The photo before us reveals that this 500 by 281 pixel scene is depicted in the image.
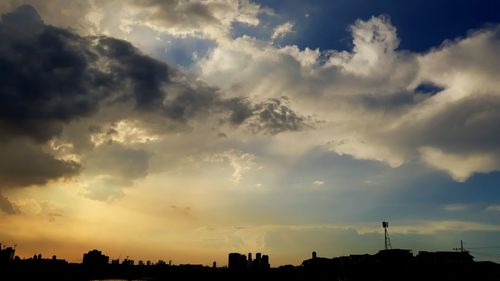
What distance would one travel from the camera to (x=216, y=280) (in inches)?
7633

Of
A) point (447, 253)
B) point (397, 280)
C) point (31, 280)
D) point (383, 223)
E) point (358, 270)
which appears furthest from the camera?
point (31, 280)

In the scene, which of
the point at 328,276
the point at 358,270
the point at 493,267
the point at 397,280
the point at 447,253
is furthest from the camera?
the point at 328,276

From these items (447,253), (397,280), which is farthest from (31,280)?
(447,253)

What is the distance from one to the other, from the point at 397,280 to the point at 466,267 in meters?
17.3

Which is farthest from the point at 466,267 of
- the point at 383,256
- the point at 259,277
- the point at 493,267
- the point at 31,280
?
the point at 31,280

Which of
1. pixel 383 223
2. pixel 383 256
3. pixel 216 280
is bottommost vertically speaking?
pixel 216 280

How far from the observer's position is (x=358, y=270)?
126 metres

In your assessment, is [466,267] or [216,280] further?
[216,280]

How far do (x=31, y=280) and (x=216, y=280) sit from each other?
279 feet

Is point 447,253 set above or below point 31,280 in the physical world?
above

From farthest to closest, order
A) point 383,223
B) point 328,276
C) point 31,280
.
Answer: point 31,280, point 383,223, point 328,276

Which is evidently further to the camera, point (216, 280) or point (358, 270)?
point (216, 280)

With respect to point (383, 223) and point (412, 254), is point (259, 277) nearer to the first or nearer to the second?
point (383, 223)

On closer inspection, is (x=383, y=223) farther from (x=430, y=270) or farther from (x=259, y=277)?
(x=259, y=277)
